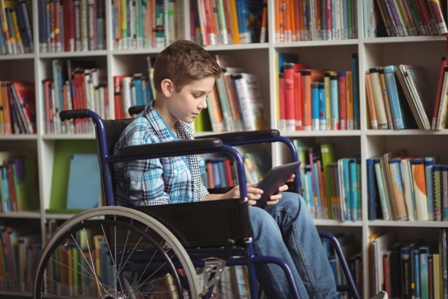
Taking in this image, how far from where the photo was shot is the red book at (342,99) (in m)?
3.01

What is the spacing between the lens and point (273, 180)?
2.06 metres

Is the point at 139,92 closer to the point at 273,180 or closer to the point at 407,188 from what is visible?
the point at 407,188

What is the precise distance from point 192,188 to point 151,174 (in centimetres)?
16

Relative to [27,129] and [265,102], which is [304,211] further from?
[27,129]

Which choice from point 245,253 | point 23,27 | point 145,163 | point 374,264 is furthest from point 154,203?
point 23,27

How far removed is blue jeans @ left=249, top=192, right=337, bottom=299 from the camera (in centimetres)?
203

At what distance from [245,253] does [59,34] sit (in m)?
1.86

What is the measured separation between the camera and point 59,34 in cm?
344

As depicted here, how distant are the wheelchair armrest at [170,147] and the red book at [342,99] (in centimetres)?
121

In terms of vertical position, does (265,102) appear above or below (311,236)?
above

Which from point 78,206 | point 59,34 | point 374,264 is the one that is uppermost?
point 59,34

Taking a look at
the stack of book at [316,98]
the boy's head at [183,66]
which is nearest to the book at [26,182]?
the stack of book at [316,98]

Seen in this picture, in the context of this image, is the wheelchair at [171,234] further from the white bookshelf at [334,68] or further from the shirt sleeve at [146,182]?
the white bookshelf at [334,68]

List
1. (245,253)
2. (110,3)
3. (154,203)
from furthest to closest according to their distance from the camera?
(110,3), (154,203), (245,253)
